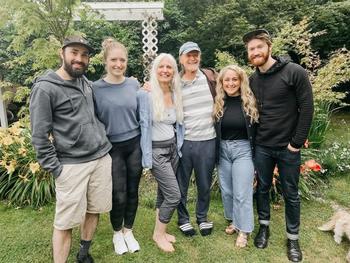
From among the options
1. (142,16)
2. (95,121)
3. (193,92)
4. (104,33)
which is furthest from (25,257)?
A: (104,33)

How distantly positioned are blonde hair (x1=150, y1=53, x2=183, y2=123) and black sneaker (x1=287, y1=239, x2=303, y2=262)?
1.70 metres

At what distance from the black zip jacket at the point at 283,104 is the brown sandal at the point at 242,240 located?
1.03 m

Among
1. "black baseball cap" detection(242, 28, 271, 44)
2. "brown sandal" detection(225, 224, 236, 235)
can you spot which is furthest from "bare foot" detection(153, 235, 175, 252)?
"black baseball cap" detection(242, 28, 271, 44)

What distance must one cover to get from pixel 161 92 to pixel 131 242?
1.58m

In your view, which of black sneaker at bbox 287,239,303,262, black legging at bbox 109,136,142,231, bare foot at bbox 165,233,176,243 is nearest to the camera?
black legging at bbox 109,136,142,231

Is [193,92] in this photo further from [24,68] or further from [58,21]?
[24,68]

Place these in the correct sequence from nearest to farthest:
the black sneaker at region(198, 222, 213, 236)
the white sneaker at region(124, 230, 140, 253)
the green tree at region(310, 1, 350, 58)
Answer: the white sneaker at region(124, 230, 140, 253), the black sneaker at region(198, 222, 213, 236), the green tree at region(310, 1, 350, 58)

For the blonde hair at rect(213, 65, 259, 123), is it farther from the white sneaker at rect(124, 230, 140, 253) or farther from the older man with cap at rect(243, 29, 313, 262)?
the white sneaker at rect(124, 230, 140, 253)

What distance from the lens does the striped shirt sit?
3.26 meters

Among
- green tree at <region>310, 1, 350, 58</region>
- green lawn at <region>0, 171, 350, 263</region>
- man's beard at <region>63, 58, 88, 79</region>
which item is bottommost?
green lawn at <region>0, 171, 350, 263</region>

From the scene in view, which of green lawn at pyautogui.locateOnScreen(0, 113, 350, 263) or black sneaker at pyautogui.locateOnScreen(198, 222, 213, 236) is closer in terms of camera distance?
green lawn at pyautogui.locateOnScreen(0, 113, 350, 263)

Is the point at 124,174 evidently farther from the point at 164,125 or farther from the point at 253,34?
the point at 253,34

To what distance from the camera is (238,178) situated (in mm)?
3316

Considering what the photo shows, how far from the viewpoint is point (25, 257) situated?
328cm
